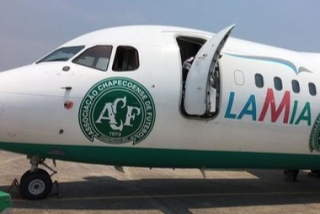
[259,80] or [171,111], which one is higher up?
[259,80]

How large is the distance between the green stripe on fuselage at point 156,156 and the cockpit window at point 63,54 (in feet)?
6.19

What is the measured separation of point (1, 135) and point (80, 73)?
190cm

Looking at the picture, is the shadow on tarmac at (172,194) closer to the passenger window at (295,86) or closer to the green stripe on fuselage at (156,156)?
the green stripe on fuselage at (156,156)

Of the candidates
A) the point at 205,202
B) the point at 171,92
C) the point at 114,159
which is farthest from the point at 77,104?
the point at 205,202

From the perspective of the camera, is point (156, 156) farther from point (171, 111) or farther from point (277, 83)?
point (277, 83)

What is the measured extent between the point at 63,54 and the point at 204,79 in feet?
9.96

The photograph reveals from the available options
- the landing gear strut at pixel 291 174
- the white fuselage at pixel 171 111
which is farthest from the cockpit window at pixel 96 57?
the landing gear strut at pixel 291 174

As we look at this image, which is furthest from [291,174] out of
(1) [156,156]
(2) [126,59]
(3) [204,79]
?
(2) [126,59]

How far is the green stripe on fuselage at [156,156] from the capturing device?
8336 mm

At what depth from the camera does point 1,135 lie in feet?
26.1

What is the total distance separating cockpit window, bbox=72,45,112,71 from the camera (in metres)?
8.71

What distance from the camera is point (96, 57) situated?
29.0 ft

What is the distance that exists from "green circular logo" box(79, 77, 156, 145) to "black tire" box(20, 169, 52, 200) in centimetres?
128

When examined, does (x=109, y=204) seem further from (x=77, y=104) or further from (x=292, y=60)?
(x=292, y=60)
